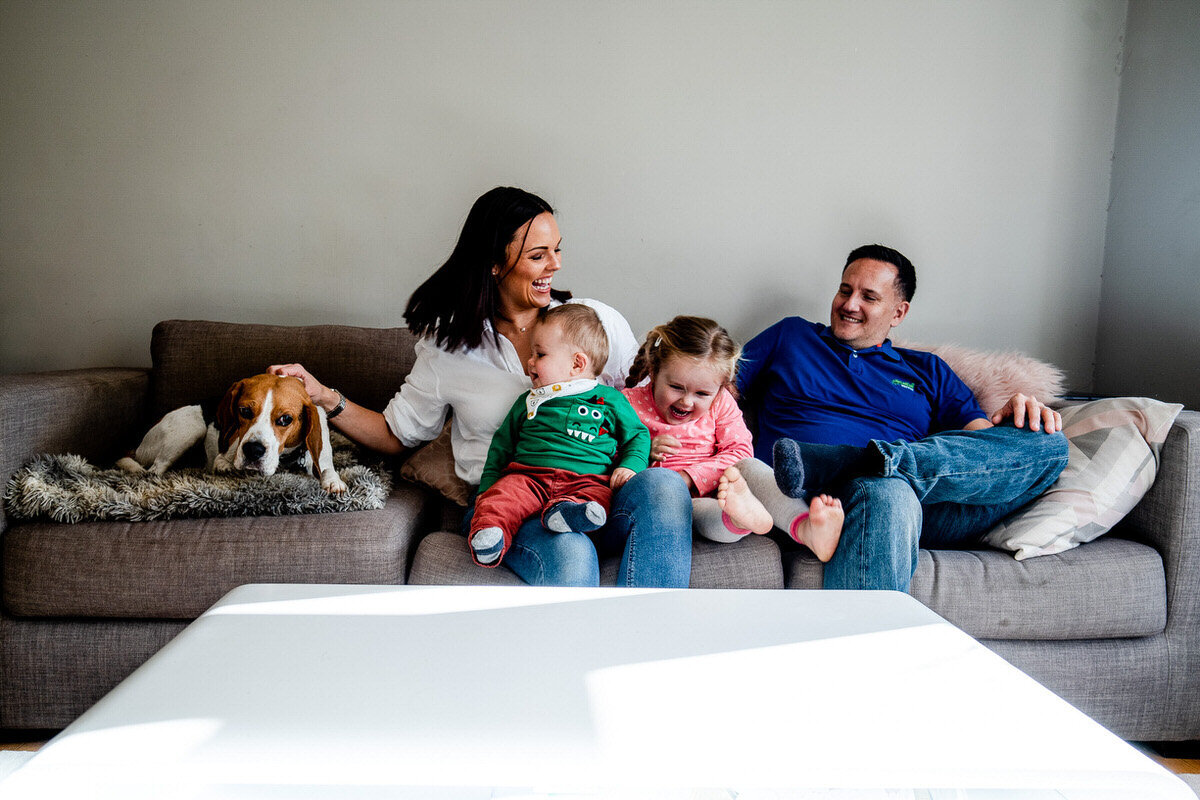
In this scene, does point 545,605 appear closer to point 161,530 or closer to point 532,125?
point 161,530

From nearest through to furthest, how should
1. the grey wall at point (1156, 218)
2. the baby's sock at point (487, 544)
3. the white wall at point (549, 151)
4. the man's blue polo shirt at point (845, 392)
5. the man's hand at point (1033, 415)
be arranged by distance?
the baby's sock at point (487, 544)
the man's hand at point (1033, 415)
the man's blue polo shirt at point (845, 392)
the grey wall at point (1156, 218)
the white wall at point (549, 151)

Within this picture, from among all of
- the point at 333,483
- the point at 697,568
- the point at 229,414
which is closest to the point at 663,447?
the point at 697,568

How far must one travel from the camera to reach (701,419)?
1742 millimetres

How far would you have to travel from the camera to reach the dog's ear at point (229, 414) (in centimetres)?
166

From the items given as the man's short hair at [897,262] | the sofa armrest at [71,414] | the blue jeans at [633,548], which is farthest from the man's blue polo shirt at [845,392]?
the sofa armrest at [71,414]

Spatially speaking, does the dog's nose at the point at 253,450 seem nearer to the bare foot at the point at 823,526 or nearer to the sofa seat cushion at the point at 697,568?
the sofa seat cushion at the point at 697,568

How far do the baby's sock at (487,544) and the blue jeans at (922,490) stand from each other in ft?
1.97

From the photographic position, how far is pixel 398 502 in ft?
5.45

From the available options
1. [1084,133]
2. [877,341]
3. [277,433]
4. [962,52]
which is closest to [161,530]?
[277,433]

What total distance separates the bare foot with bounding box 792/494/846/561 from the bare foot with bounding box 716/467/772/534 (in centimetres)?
9

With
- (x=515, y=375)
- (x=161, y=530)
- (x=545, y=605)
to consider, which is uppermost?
(x=515, y=375)

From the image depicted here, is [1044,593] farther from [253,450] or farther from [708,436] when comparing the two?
[253,450]

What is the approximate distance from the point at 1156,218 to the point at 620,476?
71.2 inches

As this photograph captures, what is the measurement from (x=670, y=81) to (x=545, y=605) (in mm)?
1859
